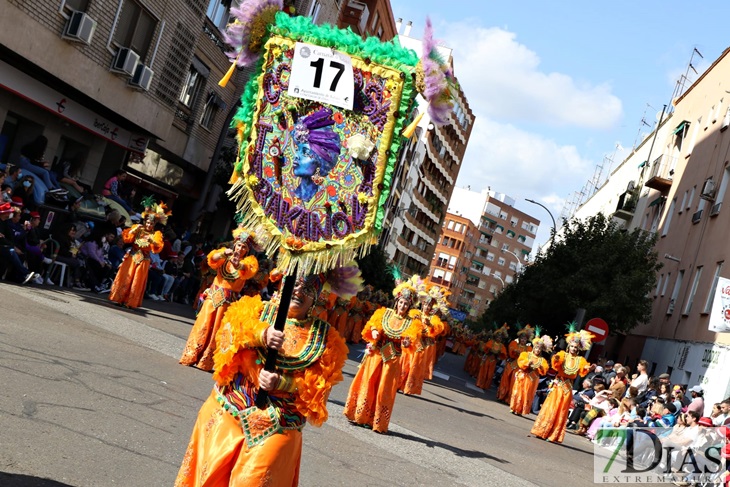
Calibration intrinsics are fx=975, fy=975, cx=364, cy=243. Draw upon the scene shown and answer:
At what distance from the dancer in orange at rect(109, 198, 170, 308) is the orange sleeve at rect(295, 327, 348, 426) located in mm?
11860

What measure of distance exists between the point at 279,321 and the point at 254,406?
1.81ft

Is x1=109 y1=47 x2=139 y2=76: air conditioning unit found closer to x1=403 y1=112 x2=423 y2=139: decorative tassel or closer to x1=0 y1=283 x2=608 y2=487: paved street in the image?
x1=0 y1=283 x2=608 y2=487: paved street

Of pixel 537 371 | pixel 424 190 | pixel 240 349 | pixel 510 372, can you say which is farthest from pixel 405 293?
pixel 424 190

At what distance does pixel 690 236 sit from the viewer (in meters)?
34.0

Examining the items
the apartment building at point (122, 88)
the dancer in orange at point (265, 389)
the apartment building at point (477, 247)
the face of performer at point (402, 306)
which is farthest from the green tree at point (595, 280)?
the apartment building at point (477, 247)

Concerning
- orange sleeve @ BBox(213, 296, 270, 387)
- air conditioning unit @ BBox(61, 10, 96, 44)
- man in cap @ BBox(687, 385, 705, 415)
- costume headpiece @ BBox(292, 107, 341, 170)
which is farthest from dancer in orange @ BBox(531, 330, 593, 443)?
costume headpiece @ BBox(292, 107, 341, 170)

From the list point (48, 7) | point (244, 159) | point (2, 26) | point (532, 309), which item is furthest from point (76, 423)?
point (532, 309)

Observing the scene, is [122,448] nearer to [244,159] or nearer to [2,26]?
[244,159]

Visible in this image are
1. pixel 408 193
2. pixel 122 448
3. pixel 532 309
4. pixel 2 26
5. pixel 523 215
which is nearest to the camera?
pixel 122 448

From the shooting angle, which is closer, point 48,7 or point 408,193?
point 48,7

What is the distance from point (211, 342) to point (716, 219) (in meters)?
22.0

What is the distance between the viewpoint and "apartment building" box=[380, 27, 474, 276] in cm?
8449

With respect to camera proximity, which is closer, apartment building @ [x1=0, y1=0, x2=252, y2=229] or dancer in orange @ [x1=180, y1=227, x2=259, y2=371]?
dancer in orange @ [x1=180, y1=227, x2=259, y2=371]

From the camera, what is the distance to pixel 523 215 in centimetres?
15725
